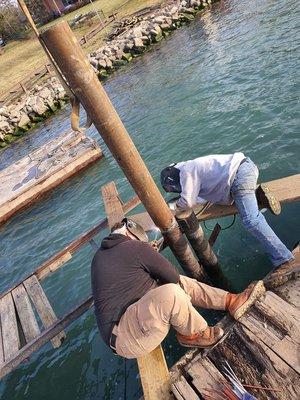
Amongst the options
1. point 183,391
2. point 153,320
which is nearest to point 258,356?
point 183,391

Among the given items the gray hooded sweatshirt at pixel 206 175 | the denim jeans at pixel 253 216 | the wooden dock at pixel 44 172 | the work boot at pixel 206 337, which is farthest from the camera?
the wooden dock at pixel 44 172

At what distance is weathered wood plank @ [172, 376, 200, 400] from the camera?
14.1 feet

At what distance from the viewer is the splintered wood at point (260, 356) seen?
4.05 meters

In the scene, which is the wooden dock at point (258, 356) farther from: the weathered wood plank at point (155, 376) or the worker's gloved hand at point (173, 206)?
the worker's gloved hand at point (173, 206)

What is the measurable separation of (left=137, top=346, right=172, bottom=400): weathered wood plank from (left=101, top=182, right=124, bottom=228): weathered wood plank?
9.31 ft

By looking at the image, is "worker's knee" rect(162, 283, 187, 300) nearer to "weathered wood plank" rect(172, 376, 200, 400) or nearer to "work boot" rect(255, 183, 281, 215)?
"weathered wood plank" rect(172, 376, 200, 400)

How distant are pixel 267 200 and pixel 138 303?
2.78 m

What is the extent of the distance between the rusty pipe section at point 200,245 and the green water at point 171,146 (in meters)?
0.65

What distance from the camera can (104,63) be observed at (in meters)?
30.0

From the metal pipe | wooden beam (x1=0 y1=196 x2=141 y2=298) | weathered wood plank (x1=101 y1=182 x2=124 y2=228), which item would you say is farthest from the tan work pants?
wooden beam (x1=0 y1=196 x2=141 y2=298)

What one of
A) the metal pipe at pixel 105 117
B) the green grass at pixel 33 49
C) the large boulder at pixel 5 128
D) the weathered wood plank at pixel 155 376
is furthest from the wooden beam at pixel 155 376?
the green grass at pixel 33 49

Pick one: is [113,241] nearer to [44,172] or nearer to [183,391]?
[183,391]

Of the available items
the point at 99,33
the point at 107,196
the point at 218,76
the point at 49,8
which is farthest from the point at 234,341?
the point at 49,8

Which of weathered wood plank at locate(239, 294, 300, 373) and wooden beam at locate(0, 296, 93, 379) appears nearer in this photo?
weathered wood plank at locate(239, 294, 300, 373)
